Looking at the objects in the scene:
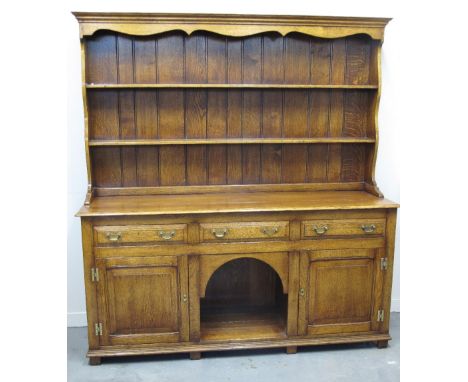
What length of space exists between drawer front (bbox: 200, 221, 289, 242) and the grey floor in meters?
0.75

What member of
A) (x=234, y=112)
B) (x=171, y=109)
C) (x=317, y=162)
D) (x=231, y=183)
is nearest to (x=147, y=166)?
(x=171, y=109)

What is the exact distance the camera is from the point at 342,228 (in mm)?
2637

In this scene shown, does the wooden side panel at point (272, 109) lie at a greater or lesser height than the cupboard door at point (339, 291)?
greater

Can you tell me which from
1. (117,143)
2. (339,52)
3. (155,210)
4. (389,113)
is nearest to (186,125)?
(117,143)

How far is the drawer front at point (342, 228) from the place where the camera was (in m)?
2.61

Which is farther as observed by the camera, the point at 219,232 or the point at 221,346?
the point at 221,346

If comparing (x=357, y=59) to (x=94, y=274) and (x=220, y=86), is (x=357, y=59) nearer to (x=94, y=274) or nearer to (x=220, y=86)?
(x=220, y=86)

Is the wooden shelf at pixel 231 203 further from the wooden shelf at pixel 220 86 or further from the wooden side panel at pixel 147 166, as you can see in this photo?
the wooden shelf at pixel 220 86

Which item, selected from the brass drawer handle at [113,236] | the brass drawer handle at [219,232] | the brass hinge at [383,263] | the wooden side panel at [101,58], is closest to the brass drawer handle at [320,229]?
the brass hinge at [383,263]

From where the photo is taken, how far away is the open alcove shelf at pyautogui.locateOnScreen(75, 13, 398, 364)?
2.55 m

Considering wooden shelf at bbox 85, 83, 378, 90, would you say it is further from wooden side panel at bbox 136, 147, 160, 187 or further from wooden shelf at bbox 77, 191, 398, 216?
wooden shelf at bbox 77, 191, 398, 216

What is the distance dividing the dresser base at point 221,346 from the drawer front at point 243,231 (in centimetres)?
66

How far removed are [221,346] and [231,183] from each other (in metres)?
1.05

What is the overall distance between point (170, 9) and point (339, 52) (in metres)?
1.14
